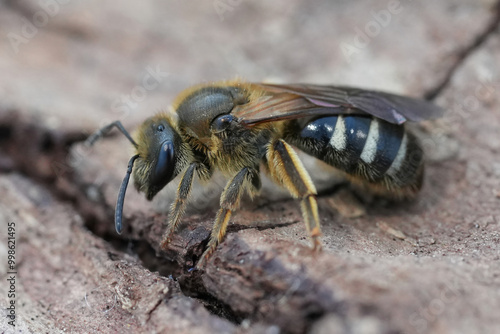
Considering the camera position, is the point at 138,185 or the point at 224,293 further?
the point at 138,185

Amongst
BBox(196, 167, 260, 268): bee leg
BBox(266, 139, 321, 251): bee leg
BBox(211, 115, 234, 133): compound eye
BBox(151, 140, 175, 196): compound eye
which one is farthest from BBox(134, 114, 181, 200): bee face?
BBox(266, 139, 321, 251): bee leg

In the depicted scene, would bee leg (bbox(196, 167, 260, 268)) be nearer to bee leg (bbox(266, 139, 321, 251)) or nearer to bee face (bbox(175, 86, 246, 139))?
bee leg (bbox(266, 139, 321, 251))

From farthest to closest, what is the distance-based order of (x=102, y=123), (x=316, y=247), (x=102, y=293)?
(x=102, y=123) → (x=102, y=293) → (x=316, y=247)

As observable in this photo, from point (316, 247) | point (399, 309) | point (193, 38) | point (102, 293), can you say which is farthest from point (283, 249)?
point (193, 38)

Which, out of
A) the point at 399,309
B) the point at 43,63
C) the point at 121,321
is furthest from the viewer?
the point at 43,63

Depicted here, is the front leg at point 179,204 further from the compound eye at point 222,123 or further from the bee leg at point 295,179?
the bee leg at point 295,179

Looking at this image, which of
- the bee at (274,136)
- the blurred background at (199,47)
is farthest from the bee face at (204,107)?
the blurred background at (199,47)

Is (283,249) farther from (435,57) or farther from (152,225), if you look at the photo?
(435,57)

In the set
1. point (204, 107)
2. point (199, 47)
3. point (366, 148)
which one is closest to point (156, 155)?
point (204, 107)
